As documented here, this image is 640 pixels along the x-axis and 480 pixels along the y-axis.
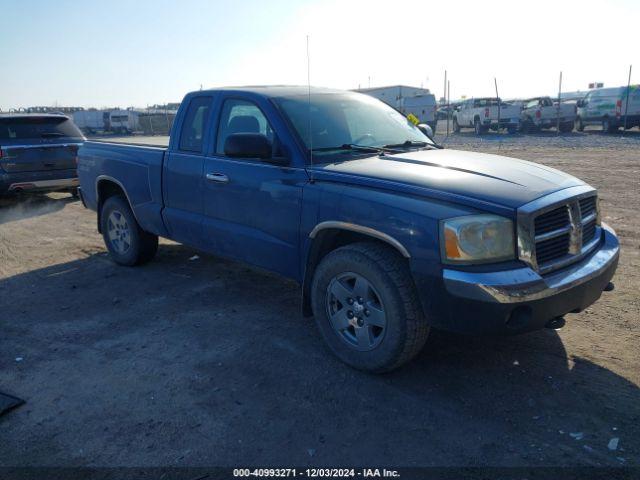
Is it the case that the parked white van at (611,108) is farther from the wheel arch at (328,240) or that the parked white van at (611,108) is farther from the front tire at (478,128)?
the wheel arch at (328,240)

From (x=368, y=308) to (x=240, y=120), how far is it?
79.8 inches

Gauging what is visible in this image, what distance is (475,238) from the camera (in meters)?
2.94

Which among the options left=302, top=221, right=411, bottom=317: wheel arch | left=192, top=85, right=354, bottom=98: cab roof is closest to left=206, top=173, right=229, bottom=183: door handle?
left=192, top=85, right=354, bottom=98: cab roof

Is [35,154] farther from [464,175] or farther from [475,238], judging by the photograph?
[475,238]

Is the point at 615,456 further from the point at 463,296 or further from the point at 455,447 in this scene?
the point at 463,296

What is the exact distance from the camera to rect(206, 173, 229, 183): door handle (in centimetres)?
433

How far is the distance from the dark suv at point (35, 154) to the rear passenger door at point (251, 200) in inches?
241

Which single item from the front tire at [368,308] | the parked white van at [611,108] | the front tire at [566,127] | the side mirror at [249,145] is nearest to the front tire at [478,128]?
the front tire at [566,127]

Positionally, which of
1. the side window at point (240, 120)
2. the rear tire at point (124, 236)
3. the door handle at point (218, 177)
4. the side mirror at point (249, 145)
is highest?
the side window at point (240, 120)

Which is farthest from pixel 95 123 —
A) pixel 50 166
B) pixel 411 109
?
pixel 50 166

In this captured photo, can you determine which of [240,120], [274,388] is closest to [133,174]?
[240,120]

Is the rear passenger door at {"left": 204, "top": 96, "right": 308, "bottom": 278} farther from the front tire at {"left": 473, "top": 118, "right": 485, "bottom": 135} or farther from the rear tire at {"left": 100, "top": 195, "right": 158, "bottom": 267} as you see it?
the front tire at {"left": 473, "top": 118, "right": 485, "bottom": 135}

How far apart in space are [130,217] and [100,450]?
337cm

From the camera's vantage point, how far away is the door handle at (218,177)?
4.33 m
